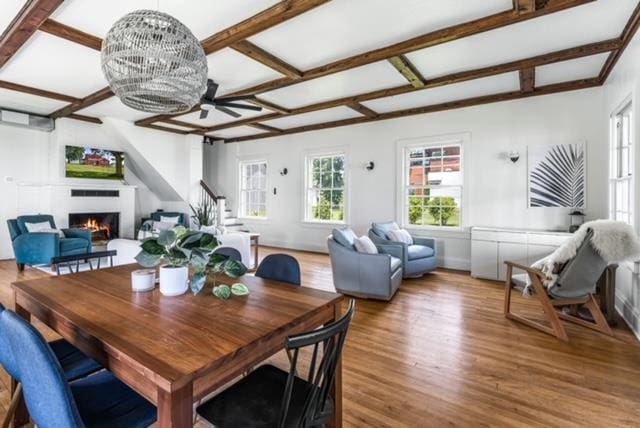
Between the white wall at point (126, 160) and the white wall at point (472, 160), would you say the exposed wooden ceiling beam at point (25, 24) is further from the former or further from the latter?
the white wall at point (472, 160)

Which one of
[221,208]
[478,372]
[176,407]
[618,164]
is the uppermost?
[618,164]

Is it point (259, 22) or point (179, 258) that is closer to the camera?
point (179, 258)

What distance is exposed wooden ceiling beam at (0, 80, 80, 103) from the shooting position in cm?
464

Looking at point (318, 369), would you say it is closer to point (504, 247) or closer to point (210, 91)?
point (210, 91)

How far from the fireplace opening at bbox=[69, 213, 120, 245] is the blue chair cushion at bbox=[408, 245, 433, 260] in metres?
6.14

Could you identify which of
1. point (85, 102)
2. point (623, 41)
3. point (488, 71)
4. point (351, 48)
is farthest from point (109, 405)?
point (85, 102)

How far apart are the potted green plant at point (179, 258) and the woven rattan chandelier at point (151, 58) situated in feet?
2.31

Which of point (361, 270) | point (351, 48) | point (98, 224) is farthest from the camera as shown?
point (98, 224)

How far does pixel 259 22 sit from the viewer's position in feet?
9.53

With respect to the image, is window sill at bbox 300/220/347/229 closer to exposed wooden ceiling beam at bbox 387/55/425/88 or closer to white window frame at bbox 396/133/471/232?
Answer: white window frame at bbox 396/133/471/232

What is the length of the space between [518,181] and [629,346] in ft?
9.35

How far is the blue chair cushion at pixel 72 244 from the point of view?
199 inches

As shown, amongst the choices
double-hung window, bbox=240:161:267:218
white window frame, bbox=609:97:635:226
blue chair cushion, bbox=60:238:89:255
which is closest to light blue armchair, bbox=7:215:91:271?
blue chair cushion, bbox=60:238:89:255

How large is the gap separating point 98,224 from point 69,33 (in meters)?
4.98
